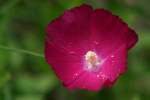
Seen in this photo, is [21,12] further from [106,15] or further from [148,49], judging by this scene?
[106,15]

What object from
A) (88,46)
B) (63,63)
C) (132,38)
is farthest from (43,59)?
(132,38)

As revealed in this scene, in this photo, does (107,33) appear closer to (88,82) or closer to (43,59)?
(88,82)

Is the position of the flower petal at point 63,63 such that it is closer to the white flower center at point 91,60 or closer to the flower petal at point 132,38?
the white flower center at point 91,60

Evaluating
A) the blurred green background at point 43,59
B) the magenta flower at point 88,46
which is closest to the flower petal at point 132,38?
the magenta flower at point 88,46

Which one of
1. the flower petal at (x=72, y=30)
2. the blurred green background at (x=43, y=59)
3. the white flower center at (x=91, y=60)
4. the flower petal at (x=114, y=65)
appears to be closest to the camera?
the flower petal at (x=114, y=65)

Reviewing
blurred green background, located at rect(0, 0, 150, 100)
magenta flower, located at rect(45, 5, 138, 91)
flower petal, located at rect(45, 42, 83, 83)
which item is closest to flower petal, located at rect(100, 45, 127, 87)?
magenta flower, located at rect(45, 5, 138, 91)

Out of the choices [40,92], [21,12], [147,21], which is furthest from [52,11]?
[147,21]

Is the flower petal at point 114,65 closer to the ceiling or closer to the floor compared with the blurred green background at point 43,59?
closer to the ceiling

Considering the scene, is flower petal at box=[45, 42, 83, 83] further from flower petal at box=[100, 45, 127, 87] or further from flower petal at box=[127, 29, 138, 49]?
flower petal at box=[127, 29, 138, 49]
